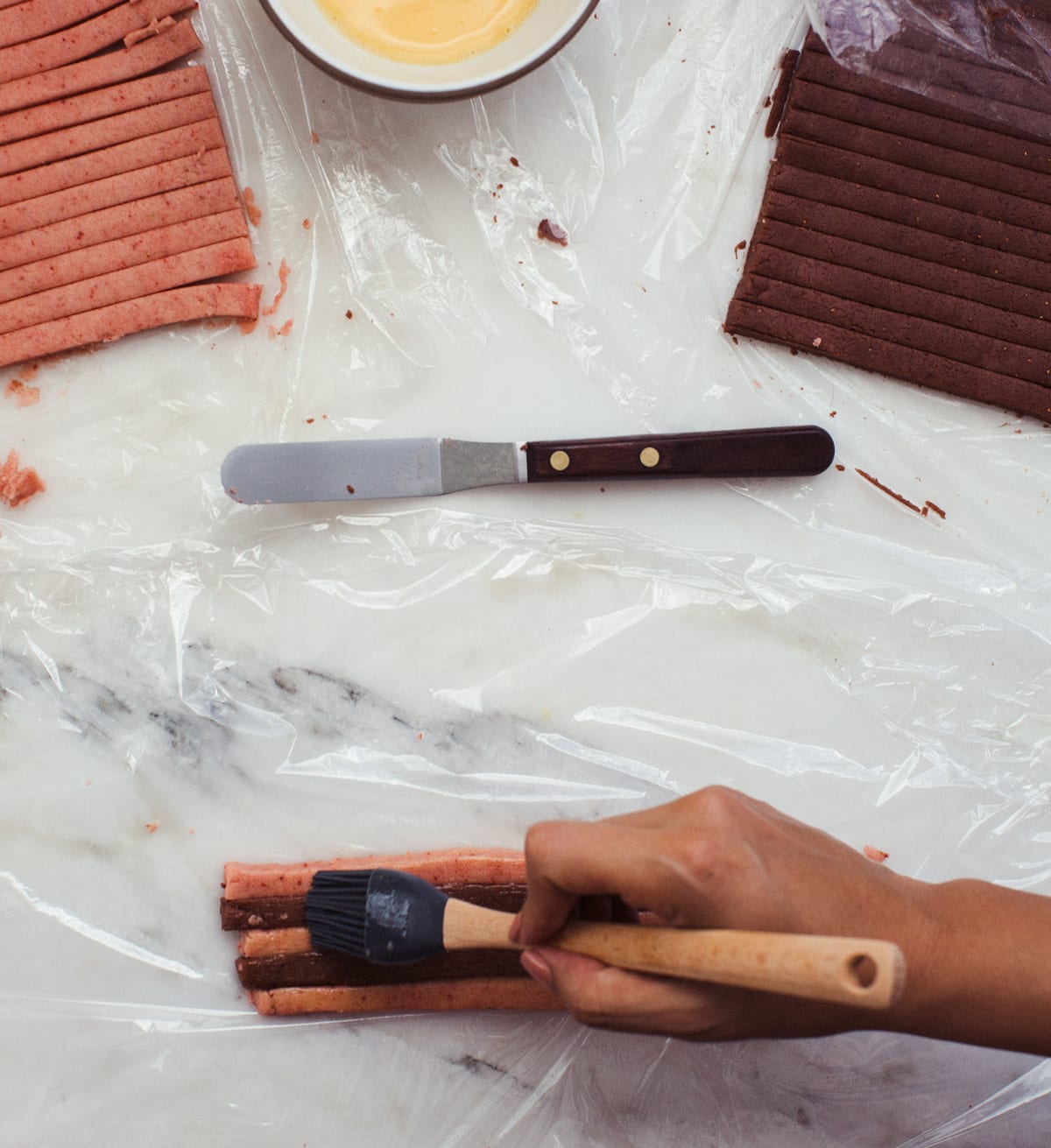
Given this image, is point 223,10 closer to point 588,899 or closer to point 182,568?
point 182,568

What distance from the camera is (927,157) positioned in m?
1.27

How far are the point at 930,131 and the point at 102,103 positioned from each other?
1085 mm

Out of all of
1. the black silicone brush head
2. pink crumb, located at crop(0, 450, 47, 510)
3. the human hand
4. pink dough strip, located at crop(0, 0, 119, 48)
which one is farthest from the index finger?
pink dough strip, located at crop(0, 0, 119, 48)

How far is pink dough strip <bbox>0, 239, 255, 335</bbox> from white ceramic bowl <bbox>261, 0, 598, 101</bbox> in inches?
10.2

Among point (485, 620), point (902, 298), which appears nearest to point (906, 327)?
point (902, 298)

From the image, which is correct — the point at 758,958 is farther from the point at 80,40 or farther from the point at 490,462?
the point at 80,40

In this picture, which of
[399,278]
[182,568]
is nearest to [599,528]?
[399,278]

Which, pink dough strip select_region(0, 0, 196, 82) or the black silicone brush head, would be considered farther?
pink dough strip select_region(0, 0, 196, 82)

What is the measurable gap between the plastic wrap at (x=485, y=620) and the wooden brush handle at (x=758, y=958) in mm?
396

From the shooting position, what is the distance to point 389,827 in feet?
4.18

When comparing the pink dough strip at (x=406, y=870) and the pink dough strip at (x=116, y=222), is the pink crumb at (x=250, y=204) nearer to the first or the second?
the pink dough strip at (x=116, y=222)

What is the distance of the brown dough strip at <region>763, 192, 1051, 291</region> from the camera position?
4.17ft

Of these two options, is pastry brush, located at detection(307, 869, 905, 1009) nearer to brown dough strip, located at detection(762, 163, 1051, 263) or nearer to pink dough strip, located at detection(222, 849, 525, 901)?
pink dough strip, located at detection(222, 849, 525, 901)

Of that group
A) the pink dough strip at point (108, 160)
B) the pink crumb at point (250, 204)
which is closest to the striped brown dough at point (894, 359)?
the pink crumb at point (250, 204)
